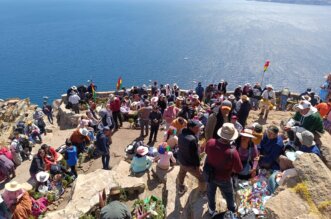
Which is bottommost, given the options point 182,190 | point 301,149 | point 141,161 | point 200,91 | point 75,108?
point 75,108

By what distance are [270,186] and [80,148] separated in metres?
7.41

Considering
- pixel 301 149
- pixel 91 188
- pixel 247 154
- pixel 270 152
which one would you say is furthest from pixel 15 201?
pixel 301 149

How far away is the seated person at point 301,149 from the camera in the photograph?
7.15 m

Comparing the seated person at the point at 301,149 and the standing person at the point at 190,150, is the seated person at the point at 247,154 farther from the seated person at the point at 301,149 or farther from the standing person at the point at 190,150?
the standing person at the point at 190,150

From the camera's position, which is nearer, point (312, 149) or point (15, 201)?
point (15, 201)

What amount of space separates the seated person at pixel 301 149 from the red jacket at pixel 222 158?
224 centimetres

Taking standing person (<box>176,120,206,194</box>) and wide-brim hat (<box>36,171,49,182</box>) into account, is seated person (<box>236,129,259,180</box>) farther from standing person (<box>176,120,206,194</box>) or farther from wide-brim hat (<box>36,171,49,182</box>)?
wide-brim hat (<box>36,171,49,182</box>)

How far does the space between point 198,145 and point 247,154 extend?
1.30 meters

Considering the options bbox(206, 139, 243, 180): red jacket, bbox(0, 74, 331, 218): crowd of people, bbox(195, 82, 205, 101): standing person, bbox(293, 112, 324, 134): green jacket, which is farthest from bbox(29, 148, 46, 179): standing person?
bbox(195, 82, 205, 101): standing person

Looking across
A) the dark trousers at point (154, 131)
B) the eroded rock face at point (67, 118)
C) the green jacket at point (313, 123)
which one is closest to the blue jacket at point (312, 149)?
the green jacket at point (313, 123)

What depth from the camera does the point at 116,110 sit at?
13570 mm

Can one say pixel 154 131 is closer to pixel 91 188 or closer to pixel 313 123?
pixel 91 188

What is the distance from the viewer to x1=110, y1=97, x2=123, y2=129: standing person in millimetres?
13297

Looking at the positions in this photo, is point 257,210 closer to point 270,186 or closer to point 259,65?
point 270,186
